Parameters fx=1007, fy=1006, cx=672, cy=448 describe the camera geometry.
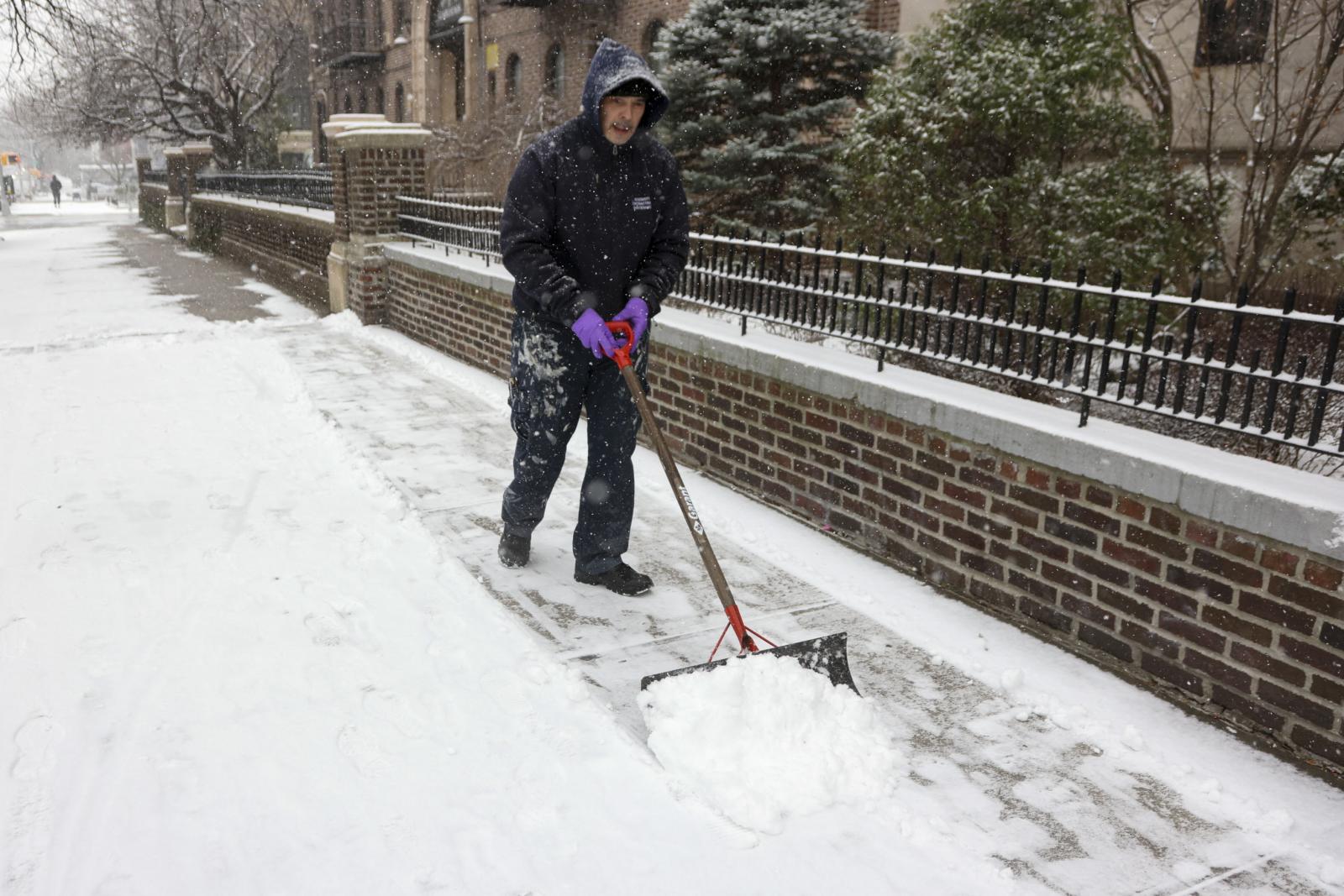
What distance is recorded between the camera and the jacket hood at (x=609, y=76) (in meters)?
3.64

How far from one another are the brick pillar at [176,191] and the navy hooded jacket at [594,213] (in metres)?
26.8

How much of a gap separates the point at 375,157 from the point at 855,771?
Answer: 9.35 m

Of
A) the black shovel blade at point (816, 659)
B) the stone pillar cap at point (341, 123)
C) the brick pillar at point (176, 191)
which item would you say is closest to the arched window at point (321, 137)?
the brick pillar at point (176, 191)

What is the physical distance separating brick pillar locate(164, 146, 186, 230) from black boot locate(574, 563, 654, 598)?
88.2ft

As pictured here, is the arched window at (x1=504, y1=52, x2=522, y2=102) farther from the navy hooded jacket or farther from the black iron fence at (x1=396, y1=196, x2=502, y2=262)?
the navy hooded jacket

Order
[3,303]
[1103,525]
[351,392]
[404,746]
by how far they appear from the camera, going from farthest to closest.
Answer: [3,303] < [351,392] < [1103,525] < [404,746]

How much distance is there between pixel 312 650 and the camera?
12.1ft

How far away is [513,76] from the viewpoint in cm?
2431

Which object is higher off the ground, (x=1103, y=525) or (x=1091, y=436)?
(x=1091, y=436)

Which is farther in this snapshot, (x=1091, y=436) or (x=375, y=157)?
(x=375, y=157)

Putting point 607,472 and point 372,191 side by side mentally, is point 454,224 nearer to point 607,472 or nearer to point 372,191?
point 372,191

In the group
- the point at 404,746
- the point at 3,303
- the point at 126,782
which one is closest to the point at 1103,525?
the point at 404,746

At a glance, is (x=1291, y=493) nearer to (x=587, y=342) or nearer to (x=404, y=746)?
(x=587, y=342)

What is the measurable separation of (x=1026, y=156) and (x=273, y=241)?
13.1 meters
